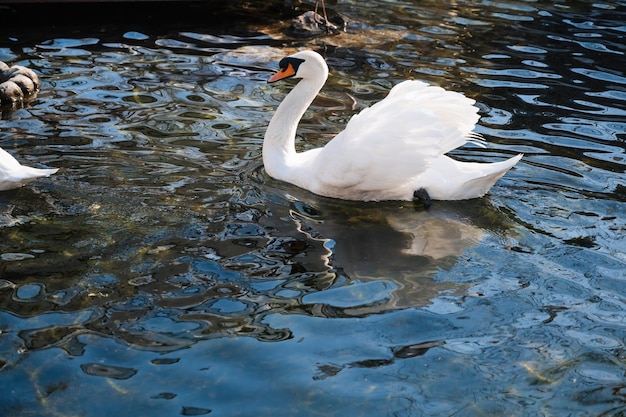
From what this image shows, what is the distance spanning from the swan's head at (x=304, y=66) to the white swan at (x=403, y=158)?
74 centimetres

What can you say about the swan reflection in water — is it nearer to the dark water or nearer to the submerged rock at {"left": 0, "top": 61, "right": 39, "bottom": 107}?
the dark water

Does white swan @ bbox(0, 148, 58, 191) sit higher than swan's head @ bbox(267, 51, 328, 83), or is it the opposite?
swan's head @ bbox(267, 51, 328, 83)

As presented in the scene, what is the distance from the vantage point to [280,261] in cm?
591

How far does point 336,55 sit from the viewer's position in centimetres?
1108

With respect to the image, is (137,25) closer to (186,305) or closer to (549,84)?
(549,84)

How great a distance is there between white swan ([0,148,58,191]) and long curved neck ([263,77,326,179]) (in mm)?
1649

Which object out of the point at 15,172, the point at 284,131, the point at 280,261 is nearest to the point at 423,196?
the point at 284,131

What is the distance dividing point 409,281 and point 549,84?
5.20m

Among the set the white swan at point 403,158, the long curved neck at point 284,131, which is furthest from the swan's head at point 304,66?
the white swan at point 403,158

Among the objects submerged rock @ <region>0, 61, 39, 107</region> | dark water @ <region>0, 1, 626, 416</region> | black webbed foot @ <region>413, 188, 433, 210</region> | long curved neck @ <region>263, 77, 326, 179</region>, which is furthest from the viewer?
submerged rock @ <region>0, 61, 39, 107</region>

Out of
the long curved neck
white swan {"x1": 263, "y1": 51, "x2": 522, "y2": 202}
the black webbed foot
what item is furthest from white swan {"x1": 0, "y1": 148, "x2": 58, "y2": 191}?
the black webbed foot

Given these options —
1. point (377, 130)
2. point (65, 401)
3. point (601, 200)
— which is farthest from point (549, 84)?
point (65, 401)

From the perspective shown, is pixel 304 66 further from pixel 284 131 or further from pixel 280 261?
pixel 280 261

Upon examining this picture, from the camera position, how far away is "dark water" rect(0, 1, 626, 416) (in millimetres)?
4547
